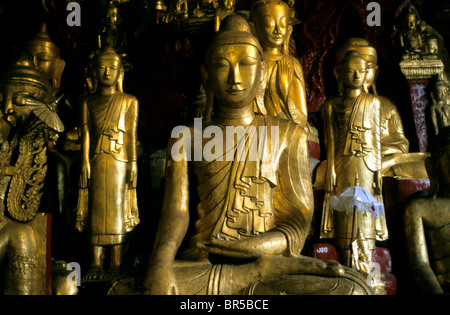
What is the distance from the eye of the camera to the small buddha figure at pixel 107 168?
3.20 metres

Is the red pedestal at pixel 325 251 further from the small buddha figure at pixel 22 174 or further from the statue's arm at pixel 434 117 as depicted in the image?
the small buddha figure at pixel 22 174

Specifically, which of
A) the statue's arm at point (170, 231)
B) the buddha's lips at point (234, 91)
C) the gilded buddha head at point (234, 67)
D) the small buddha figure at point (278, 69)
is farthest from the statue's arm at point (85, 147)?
the small buddha figure at point (278, 69)

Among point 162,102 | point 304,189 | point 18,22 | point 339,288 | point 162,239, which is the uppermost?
point 18,22

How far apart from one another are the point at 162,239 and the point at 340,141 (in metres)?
1.68

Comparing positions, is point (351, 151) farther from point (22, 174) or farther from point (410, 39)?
point (22, 174)

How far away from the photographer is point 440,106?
4.15 m

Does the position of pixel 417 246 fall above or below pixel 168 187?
below

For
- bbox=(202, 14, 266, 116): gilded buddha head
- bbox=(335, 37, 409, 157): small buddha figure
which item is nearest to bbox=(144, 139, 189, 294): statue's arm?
bbox=(202, 14, 266, 116): gilded buddha head

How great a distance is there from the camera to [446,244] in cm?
328

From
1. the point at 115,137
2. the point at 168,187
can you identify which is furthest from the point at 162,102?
the point at 168,187

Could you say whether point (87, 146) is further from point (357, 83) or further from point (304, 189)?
point (357, 83)

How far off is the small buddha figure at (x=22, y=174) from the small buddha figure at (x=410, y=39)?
9.78ft

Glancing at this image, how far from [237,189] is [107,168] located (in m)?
0.98

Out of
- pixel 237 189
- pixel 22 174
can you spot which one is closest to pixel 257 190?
pixel 237 189
